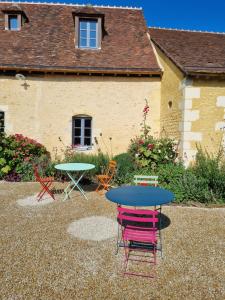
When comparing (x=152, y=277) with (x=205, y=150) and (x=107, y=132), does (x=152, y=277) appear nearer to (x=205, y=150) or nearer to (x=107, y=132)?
(x=205, y=150)

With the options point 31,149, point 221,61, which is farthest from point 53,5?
point 221,61

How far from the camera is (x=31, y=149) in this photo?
9.60 metres

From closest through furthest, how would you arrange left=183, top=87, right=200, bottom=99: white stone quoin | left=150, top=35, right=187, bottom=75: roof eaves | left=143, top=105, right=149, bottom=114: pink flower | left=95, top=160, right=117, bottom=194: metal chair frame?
left=95, top=160, right=117, bottom=194: metal chair frame → left=150, top=35, right=187, bottom=75: roof eaves → left=183, top=87, right=200, bottom=99: white stone quoin → left=143, top=105, right=149, bottom=114: pink flower

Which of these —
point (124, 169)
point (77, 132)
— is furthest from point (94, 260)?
point (77, 132)

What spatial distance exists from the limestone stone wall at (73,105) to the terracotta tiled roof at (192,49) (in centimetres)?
160

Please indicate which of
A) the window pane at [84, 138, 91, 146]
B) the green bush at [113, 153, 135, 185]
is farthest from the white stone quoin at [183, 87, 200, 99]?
the window pane at [84, 138, 91, 146]

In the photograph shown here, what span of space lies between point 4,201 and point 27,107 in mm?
4750

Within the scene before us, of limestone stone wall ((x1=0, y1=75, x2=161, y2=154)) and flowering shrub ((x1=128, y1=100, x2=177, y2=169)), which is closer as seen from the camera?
flowering shrub ((x1=128, y1=100, x2=177, y2=169))

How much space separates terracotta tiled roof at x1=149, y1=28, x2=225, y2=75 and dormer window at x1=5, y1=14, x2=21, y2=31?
5.89 metres

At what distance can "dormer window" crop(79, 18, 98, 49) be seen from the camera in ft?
36.5

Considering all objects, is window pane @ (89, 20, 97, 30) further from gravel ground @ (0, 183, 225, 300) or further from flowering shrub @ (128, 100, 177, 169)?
gravel ground @ (0, 183, 225, 300)

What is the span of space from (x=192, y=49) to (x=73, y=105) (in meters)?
4.95

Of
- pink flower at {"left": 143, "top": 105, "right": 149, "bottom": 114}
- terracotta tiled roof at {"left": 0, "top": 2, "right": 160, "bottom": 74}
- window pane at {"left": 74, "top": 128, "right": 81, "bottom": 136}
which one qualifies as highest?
terracotta tiled roof at {"left": 0, "top": 2, "right": 160, "bottom": 74}

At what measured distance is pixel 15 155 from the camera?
9039 mm
